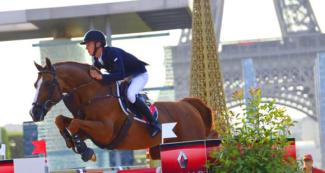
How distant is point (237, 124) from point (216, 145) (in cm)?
27

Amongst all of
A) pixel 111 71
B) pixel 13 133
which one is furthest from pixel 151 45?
pixel 13 133

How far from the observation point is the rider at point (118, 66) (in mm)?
6516

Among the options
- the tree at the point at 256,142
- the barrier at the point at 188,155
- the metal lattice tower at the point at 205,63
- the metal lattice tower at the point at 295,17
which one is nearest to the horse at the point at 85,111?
the barrier at the point at 188,155

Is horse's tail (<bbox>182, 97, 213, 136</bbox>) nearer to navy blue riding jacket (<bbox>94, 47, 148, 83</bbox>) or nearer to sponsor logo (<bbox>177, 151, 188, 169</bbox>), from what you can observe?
navy blue riding jacket (<bbox>94, 47, 148, 83</bbox>)

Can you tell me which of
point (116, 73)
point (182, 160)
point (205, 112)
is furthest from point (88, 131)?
point (205, 112)

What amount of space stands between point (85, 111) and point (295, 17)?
47.2m

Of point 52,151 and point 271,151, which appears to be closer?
point 271,151

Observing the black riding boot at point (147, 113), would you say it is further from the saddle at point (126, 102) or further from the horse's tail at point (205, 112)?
the horse's tail at point (205, 112)

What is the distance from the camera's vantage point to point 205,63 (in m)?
11.4

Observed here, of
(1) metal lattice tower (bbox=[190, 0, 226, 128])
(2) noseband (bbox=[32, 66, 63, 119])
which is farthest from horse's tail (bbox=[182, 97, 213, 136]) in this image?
(1) metal lattice tower (bbox=[190, 0, 226, 128])

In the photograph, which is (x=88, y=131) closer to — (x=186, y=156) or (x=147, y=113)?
(x=147, y=113)

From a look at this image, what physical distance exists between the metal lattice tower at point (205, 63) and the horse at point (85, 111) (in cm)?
433

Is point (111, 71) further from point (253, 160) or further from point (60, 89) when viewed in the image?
point (253, 160)

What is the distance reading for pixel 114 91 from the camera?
6.60 meters
